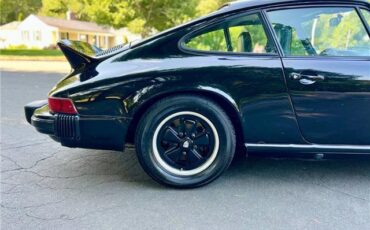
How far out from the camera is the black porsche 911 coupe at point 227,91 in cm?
282

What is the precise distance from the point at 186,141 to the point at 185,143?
0.02 meters

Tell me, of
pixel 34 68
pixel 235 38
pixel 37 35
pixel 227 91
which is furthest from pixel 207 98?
pixel 37 35

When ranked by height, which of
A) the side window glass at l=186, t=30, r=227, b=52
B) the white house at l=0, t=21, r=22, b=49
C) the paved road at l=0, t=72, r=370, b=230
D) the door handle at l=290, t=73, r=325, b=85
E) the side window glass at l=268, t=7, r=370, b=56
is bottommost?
the white house at l=0, t=21, r=22, b=49

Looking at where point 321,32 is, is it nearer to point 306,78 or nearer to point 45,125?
point 306,78

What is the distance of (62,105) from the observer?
9.51 ft

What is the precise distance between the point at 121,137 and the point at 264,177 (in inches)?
54.0

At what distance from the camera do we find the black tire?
2.86 m

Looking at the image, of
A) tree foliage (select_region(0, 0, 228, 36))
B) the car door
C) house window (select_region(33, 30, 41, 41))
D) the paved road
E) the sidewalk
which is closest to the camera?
the paved road

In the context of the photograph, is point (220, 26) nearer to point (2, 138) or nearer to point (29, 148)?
point (29, 148)

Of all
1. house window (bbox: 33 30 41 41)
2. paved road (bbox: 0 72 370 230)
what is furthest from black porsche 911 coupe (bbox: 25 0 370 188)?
house window (bbox: 33 30 41 41)

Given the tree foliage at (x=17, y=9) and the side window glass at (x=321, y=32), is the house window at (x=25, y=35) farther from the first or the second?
the side window glass at (x=321, y=32)

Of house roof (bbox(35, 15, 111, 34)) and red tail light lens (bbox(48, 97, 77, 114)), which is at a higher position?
red tail light lens (bbox(48, 97, 77, 114))

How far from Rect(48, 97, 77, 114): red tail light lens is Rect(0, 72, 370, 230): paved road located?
68cm

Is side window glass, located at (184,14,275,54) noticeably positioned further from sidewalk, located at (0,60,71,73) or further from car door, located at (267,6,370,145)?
sidewalk, located at (0,60,71,73)
